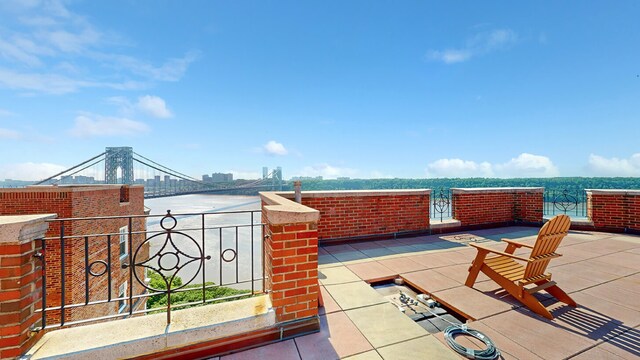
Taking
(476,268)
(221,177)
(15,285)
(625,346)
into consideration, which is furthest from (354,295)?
(221,177)

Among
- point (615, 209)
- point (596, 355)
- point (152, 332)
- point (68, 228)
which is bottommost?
point (68, 228)

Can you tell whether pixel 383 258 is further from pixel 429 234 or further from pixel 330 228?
pixel 429 234

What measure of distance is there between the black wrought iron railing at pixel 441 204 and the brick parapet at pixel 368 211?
750 millimetres

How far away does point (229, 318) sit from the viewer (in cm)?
224

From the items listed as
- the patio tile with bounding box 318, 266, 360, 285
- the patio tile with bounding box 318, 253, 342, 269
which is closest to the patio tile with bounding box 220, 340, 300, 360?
the patio tile with bounding box 318, 266, 360, 285

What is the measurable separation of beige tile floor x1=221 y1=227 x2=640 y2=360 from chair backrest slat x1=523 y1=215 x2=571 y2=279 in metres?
0.40

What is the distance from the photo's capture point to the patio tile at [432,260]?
4199mm

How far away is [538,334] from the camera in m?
2.46

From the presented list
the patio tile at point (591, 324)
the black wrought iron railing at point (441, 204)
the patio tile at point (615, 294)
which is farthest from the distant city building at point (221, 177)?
the patio tile at point (591, 324)

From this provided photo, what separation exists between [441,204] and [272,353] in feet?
19.7

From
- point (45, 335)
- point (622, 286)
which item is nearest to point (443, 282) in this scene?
point (622, 286)

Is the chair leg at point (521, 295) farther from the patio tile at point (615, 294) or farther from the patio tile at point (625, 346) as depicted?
the patio tile at point (615, 294)

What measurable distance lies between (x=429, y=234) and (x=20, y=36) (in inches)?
750

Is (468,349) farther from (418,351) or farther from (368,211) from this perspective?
(368,211)
